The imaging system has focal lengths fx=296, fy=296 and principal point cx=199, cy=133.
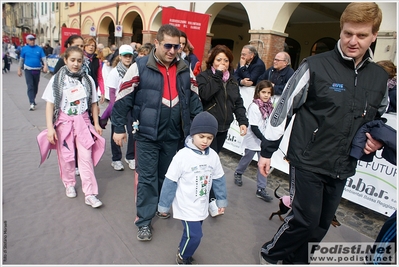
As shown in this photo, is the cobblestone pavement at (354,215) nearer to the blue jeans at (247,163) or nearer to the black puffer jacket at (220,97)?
the blue jeans at (247,163)

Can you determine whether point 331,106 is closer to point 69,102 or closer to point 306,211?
point 306,211

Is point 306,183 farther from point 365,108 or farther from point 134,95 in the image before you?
point 134,95

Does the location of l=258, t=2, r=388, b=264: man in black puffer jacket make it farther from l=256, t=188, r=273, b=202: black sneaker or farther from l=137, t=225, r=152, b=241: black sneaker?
l=256, t=188, r=273, b=202: black sneaker

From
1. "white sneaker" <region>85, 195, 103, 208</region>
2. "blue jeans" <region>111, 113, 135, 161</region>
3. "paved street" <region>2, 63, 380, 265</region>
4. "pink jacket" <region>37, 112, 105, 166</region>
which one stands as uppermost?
"pink jacket" <region>37, 112, 105, 166</region>

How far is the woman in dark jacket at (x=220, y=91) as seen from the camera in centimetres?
341

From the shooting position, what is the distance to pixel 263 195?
4160 mm

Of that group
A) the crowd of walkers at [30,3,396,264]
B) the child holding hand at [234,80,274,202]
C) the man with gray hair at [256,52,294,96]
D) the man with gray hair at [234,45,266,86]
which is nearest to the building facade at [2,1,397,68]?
the man with gray hair at [234,45,266,86]

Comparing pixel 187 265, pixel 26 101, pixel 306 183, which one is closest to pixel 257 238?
pixel 187 265

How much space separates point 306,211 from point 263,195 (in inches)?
73.5

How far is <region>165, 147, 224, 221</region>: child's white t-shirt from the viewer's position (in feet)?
8.14

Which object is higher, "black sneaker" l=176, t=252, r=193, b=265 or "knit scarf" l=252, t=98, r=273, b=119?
"knit scarf" l=252, t=98, r=273, b=119

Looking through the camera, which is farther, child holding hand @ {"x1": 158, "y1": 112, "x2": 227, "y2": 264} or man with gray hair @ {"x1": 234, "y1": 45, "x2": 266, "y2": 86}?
man with gray hair @ {"x1": 234, "y1": 45, "x2": 266, "y2": 86}

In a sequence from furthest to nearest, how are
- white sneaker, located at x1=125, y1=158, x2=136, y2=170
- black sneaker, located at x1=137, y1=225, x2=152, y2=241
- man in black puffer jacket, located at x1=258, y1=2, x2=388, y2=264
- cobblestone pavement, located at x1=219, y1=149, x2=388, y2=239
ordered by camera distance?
white sneaker, located at x1=125, y1=158, x2=136, y2=170
cobblestone pavement, located at x1=219, y1=149, x2=388, y2=239
black sneaker, located at x1=137, y1=225, x2=152, y2=241
man in black puffer jacket, located at x1=258, y1=2, x2=388, y2=264

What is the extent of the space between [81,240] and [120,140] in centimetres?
104
